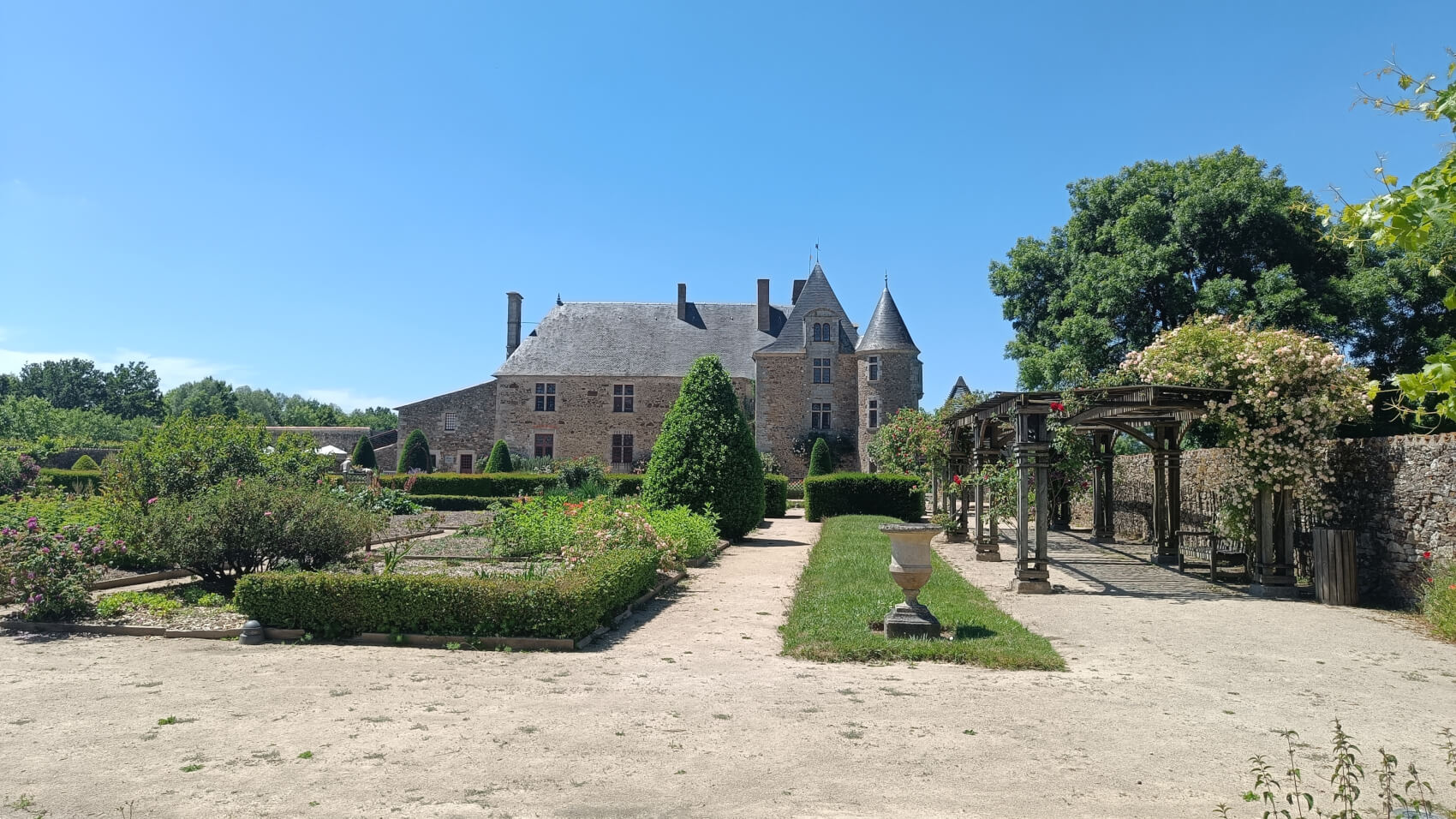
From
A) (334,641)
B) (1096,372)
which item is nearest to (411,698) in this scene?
(334,641)

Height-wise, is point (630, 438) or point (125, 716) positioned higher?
point (630, 438)

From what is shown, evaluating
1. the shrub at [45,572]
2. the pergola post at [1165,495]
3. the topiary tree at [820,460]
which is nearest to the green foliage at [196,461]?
the shrub at [45,572]

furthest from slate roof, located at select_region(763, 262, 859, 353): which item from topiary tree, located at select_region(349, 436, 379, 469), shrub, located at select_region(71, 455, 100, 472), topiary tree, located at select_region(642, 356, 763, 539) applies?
shrub, located at select_region(71, 455, 100, 472)

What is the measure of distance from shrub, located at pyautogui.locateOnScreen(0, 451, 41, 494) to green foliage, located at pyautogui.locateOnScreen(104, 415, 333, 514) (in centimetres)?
1431

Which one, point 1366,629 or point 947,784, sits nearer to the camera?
point 947,784

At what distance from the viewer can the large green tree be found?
18125 millimetres

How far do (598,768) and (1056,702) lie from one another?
2.93 metres

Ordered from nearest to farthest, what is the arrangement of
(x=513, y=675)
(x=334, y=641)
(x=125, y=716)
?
(x=125, y=716) → (x=513, y=675) → (x=334, y=641)

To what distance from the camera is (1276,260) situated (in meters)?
19.0

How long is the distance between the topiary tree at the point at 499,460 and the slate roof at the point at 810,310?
10748 mm

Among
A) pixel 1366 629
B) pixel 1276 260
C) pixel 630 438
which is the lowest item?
pixel 1366 629

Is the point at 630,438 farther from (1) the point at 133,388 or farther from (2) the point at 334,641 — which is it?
(1) the point at 133,388

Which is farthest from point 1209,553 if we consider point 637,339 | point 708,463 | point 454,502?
point 637,339

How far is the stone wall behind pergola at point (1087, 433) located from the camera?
1010 centimetres
